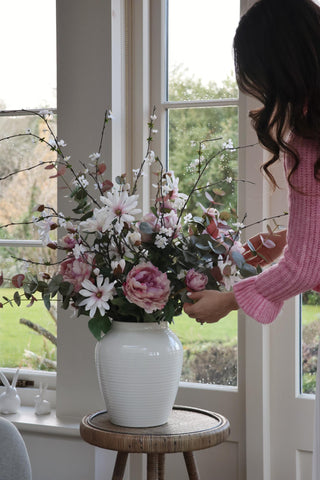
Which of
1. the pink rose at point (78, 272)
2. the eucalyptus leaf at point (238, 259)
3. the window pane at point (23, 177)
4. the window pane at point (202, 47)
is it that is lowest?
the pink rose at point (78, 272)

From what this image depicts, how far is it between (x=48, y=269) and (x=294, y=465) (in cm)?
116

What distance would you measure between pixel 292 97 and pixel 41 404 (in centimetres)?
170

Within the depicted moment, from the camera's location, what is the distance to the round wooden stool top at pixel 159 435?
1941 millimetres

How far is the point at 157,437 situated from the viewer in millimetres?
1950

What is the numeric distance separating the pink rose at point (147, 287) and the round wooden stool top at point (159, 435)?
34 cm

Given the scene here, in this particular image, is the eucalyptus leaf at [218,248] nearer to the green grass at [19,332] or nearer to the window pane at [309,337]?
the window pane at [309,337]

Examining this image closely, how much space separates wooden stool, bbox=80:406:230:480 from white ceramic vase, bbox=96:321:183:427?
0.14 ft

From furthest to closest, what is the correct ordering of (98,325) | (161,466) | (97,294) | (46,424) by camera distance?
(46,424)
(161,466)
(98,325)
(97,294)

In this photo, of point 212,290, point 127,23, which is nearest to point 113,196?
point 212,290

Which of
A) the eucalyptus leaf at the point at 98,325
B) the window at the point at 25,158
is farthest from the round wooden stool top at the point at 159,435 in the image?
the window at the point at 25,158

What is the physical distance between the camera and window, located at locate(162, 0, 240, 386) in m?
2.62

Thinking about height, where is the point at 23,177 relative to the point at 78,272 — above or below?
above

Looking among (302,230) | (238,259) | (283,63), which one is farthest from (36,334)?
(283,63)

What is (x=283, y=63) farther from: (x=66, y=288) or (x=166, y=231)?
(x=66, y=288)
